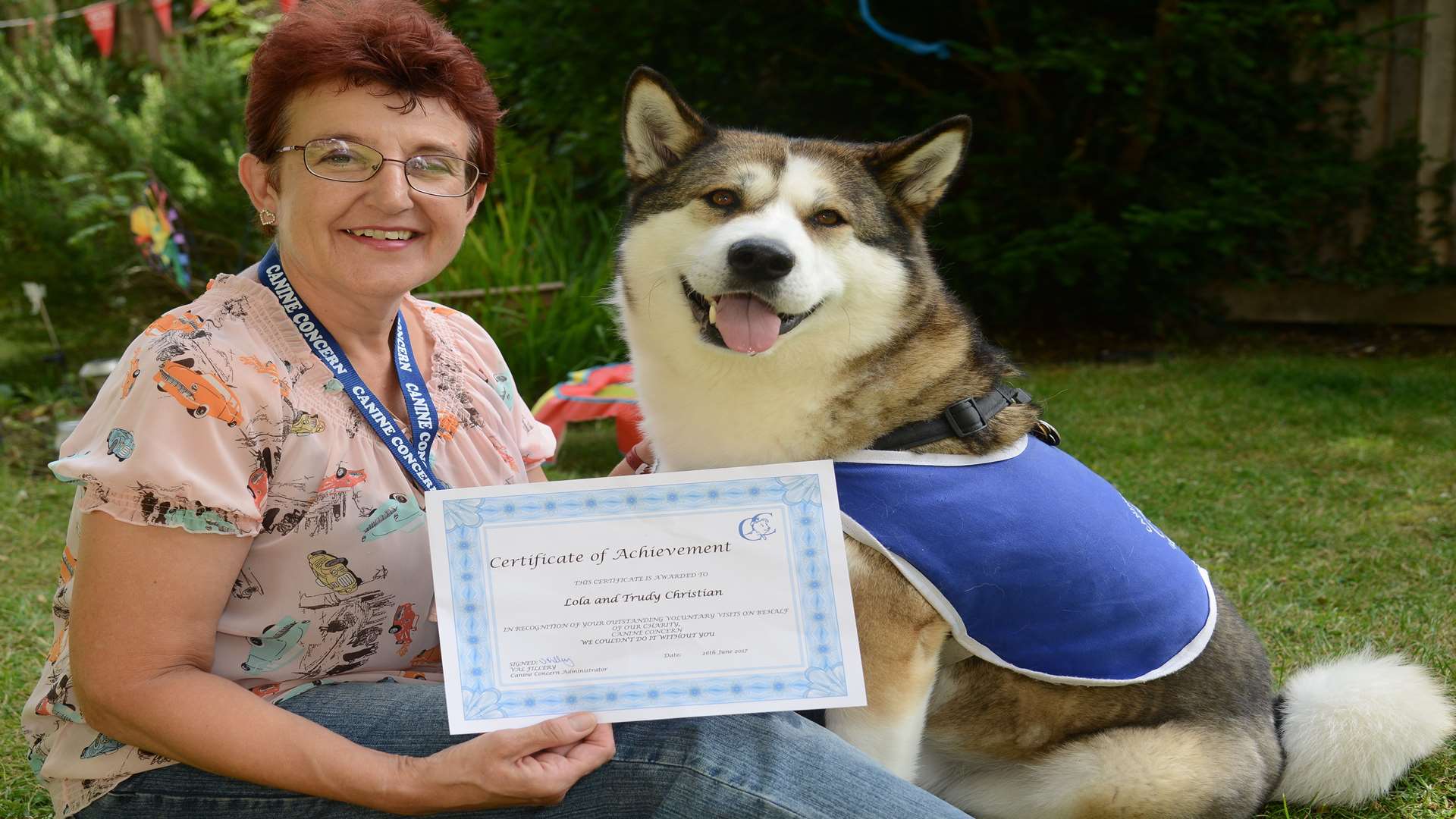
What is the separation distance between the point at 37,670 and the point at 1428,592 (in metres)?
3.89

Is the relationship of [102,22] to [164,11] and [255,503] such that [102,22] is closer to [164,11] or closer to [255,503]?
[164,11]

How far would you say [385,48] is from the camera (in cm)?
175

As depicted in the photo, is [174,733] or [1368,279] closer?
[174,733]

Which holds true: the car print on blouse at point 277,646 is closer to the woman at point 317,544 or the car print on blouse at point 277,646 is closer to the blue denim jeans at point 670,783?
the woman at point 317,544

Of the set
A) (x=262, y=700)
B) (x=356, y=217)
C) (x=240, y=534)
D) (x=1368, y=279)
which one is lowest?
(x=1368, y=279)

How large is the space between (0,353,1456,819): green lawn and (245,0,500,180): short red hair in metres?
1.39

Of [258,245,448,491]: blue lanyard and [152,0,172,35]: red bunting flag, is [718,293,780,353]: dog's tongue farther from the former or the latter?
[152,0,172,35]: red bunting flag

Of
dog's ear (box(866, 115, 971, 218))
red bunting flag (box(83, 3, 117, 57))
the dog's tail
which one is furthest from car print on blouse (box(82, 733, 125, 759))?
red bunting flag (box(83, 3, 117, 57))

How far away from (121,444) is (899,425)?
3.95 feet

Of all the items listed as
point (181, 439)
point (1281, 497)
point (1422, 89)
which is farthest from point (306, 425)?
point (1422, 89)

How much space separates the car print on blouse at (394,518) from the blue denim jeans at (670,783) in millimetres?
283

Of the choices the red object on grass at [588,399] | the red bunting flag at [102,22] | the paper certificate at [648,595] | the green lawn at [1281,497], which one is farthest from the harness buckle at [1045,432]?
the red bunting flag at [102,22]

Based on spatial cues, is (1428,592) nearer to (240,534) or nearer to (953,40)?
(240,534)

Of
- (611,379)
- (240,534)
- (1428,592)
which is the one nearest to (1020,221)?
(611,379)
